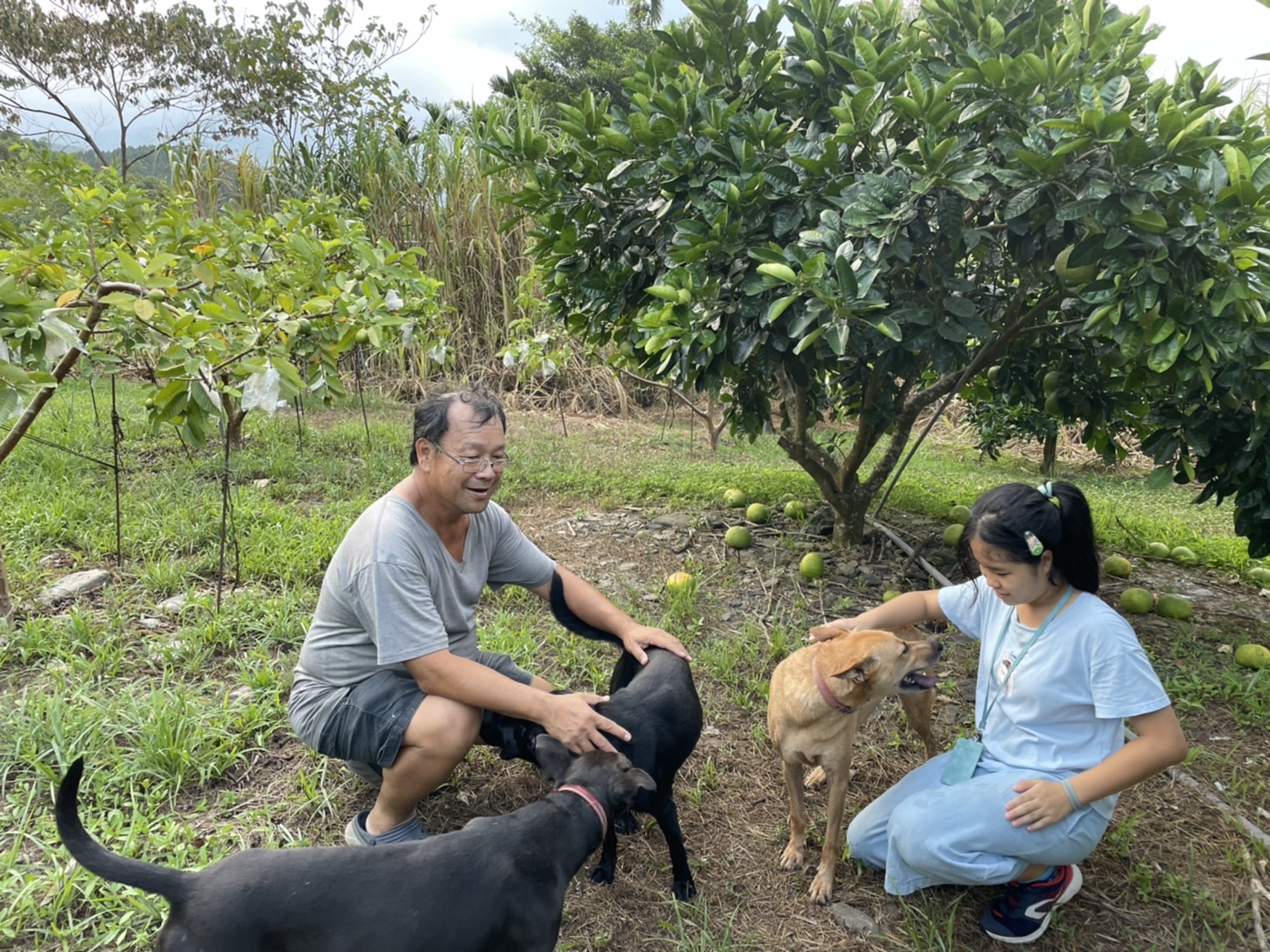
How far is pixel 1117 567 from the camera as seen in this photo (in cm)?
443

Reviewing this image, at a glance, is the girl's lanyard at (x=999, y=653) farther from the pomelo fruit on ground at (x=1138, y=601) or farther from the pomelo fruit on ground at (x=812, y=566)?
the pomelo fruit on ground at (x=1138, y=601)

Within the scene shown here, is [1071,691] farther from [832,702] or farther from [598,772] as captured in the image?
[598,772]

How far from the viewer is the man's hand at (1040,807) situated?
2.03 m

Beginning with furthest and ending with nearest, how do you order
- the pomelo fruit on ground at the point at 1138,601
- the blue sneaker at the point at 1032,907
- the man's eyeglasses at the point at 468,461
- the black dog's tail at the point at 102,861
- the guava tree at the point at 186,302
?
the pomelo fruit on ground at the point at 1138,601, the guava tree at the point at 186,302, the man's eyeglasses at the point at 468,461, the blue sneaker at the point at 1032,907, the black dog's tail at the point at 102,861

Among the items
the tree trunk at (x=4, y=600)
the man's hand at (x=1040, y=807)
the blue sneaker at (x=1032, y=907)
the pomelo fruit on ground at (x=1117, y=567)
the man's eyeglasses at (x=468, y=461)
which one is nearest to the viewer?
the man's hand at (x=1040, y=807)

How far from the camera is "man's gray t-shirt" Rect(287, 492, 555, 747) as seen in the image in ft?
7.31

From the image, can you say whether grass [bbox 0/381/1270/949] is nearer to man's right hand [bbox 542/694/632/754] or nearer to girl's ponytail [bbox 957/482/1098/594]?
man's right hand [bbox 542/694/632/754]

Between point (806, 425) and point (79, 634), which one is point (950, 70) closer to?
point (806, 425)

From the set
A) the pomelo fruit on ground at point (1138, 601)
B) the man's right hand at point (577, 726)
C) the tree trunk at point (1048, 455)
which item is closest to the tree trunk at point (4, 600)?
the man's right hand at point (577, 726)

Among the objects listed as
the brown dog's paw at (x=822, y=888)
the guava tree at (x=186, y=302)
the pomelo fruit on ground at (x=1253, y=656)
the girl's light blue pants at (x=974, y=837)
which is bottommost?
the brown dog's paw at (x=822, y=888)

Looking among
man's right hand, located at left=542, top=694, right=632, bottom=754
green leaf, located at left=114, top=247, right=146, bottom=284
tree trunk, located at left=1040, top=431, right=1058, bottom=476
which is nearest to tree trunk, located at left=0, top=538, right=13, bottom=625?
green leaf, located at left=114, top=247, right=146, bottom=284

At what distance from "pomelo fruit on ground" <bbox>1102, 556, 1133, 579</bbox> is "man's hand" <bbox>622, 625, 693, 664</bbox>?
10.4 ft

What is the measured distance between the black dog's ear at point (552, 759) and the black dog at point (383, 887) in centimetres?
11

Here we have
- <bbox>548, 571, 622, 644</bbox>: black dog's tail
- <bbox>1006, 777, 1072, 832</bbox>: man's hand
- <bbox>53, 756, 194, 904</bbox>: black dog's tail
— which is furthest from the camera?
<bbox>548, 571, 622, 644</bbox>: black dog's tail
